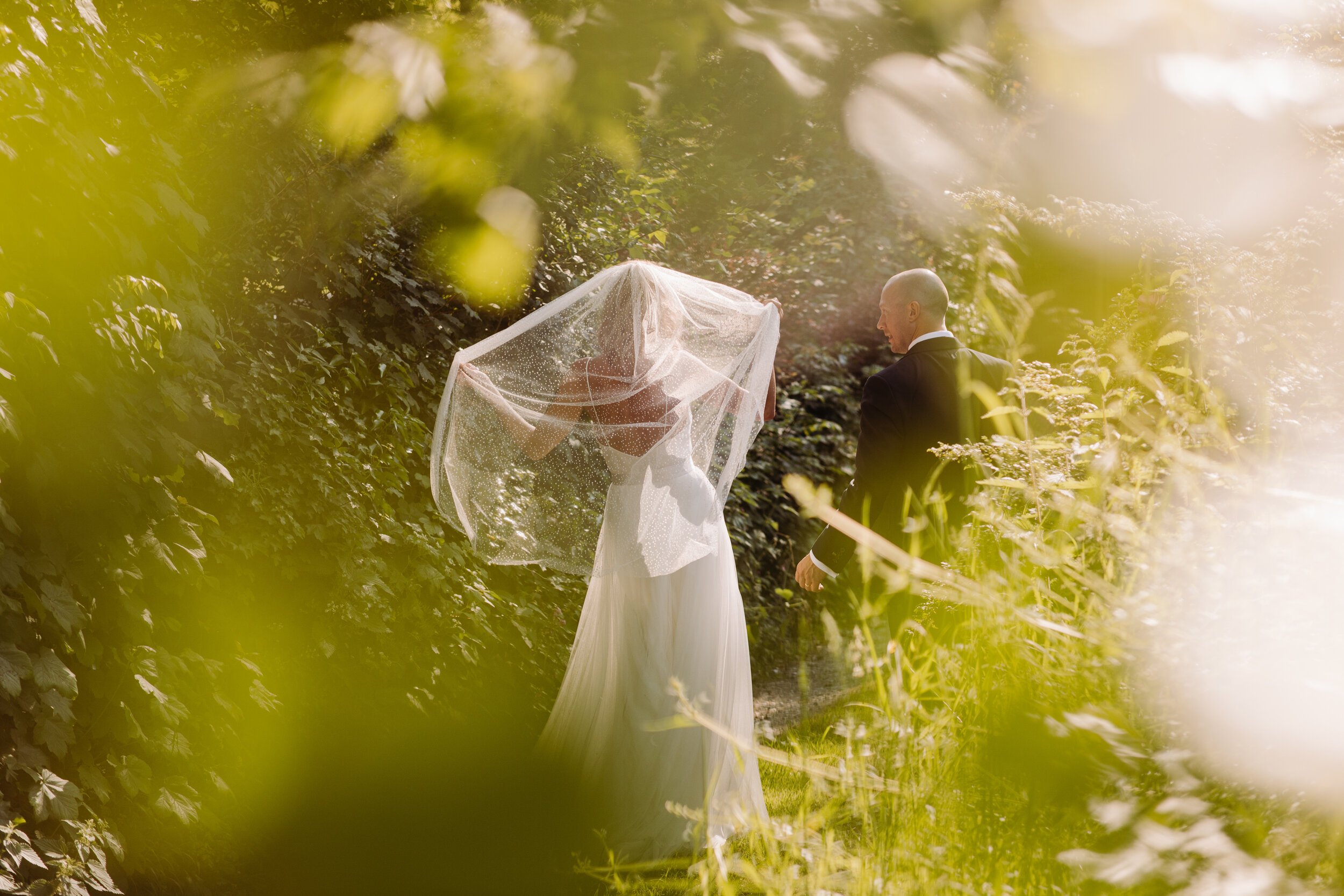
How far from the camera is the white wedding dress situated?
3.78m

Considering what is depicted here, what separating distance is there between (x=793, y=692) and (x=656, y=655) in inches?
125

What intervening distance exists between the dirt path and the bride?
138 cm

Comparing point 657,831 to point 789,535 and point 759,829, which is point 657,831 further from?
point 789,535

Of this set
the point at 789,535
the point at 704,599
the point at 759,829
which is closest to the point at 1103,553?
the point at 759,829

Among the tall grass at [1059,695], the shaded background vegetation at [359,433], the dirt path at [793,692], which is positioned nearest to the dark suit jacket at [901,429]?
the shaded background vegetation at [359,433]

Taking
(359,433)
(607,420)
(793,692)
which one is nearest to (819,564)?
(607,420)

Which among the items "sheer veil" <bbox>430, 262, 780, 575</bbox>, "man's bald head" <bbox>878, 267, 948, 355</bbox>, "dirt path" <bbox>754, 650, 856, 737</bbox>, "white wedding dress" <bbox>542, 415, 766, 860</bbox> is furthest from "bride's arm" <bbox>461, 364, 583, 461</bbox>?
"dirt path" <bbox>754, 650, 856, 737</bbox>

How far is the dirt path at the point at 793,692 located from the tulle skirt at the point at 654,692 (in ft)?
4.11

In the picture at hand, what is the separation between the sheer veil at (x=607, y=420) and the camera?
3.77 meters

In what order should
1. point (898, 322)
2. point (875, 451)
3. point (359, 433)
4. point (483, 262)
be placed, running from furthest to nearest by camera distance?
point (359, 433) → point (898, 322) → point (875, 451) → point (483, 262)

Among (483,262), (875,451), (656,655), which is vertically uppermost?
(483,262)

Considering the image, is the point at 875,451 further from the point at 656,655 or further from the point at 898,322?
the point at 656,655

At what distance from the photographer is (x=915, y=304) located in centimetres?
416

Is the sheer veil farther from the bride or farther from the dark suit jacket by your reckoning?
the dark suit jacket
